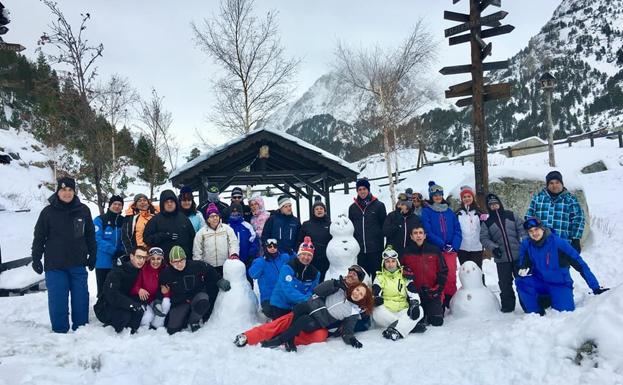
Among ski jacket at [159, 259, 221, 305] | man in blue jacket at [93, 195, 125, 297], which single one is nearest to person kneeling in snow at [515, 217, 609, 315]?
ski jacket at [159, 259, 221, 305]

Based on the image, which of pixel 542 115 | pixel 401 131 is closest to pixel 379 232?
pixel 401 131

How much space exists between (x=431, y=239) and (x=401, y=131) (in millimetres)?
18535

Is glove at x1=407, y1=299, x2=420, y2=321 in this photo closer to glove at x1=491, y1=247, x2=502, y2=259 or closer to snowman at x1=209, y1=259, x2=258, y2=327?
glove at x1=491, y1=247, x2=502, y2=259

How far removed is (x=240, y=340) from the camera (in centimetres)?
461

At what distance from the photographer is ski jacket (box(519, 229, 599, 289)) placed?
4.77 meters

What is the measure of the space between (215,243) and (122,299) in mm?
1429

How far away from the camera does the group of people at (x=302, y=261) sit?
16.1 ft

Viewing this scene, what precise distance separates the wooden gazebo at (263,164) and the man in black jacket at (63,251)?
2.78 m

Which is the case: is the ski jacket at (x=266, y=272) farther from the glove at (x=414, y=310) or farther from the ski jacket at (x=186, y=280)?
the glove at (x=414, y=310)

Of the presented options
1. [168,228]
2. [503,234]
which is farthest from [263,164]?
[503,234]

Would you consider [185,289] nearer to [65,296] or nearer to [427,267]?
[65,296]

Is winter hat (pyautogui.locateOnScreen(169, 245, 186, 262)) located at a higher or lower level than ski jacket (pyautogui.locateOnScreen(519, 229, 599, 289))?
higher

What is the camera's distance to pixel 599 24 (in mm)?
87875

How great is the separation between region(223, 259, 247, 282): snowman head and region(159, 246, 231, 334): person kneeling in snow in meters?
0.13
